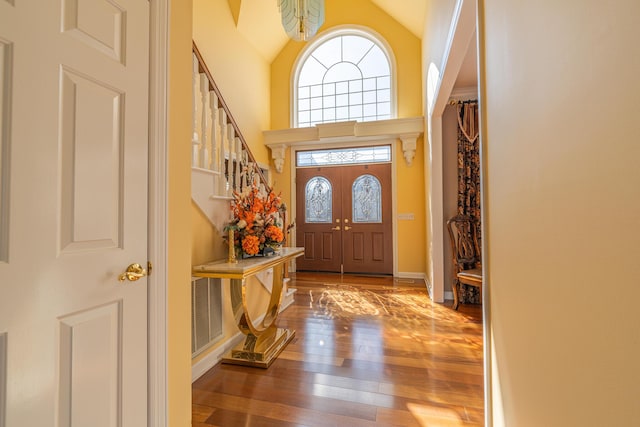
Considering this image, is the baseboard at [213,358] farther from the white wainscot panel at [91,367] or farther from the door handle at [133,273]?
the door handle at [133,273]

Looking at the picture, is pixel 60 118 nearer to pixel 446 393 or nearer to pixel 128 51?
pixel 128 51

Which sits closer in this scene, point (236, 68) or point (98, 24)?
point (98, 24)

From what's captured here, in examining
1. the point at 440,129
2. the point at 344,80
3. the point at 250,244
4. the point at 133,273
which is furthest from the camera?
the point at 344,80

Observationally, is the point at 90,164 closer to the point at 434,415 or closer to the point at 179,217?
the point at 179,217

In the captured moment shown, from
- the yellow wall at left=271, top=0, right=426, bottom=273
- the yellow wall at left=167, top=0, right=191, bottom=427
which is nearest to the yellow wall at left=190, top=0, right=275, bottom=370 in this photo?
the yellow wall at left=167, top=0, right=191, bottom=427

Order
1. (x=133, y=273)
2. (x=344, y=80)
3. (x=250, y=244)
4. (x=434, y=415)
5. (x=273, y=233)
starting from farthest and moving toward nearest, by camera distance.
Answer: (x=344, y=80) → (x=273, y=233) → (x=250, y=244) → (x=434, y=415) → (x=133, y=273)

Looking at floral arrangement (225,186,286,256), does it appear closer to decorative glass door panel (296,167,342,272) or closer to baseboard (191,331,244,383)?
baseboard (191,331,244,383)

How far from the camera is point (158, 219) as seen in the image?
4.15ft

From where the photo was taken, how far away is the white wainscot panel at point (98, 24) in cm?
97

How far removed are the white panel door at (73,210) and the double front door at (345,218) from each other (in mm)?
4464

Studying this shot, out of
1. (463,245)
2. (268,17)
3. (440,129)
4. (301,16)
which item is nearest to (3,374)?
(301,16)

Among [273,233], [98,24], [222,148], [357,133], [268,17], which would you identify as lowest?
[273,233]

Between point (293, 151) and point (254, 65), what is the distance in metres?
1.73

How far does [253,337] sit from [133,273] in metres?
1.49
